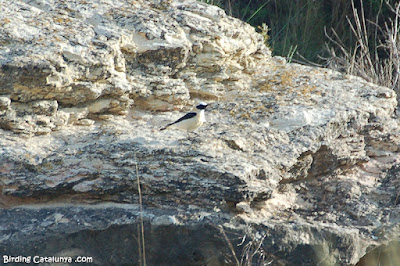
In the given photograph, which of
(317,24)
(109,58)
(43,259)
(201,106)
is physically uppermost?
(109,58)

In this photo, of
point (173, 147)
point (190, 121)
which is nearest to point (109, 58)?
point (190, 121)

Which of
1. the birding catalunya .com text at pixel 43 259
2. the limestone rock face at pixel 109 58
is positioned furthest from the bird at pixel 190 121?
the birding catalunya .com text at pixel 43 259

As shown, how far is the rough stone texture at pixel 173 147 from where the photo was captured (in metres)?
3.25

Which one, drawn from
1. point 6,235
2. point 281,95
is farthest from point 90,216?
point 281,95

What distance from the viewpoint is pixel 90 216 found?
330 centimetres

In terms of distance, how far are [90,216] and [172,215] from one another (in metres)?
0.49

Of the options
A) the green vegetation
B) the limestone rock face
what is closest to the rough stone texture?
the limestone rock face

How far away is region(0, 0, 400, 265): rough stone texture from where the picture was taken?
10.7 ft

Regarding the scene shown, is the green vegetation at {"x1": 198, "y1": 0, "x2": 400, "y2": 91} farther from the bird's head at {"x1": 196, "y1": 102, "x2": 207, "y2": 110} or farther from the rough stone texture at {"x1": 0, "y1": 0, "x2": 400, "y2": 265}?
the bird's head at {"x1": 196, "y1": 102, "x2": 207, "y2": 110}

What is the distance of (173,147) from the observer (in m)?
3.43

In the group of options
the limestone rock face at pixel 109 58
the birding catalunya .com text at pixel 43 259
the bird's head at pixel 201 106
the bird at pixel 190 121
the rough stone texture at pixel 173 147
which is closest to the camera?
the birding catalunya .com text at pixel 43 259

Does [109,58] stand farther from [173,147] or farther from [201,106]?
[173,147]

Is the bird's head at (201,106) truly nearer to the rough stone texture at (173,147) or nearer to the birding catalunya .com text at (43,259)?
the rough stone texture at (173,147)

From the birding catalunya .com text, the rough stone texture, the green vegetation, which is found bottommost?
the green vegetation
